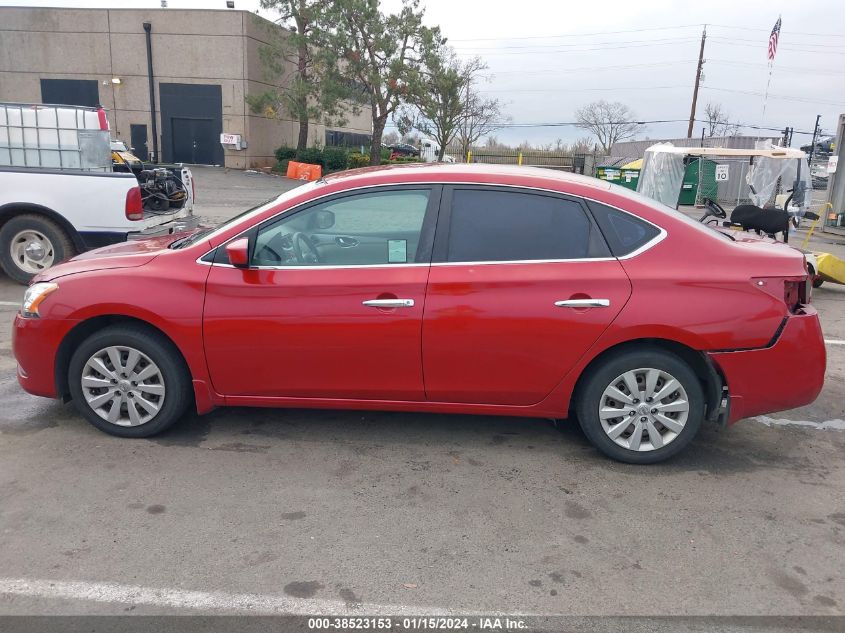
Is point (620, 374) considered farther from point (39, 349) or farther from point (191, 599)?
point (39, 349)

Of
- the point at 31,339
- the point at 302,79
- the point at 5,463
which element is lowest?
the point at 5,463

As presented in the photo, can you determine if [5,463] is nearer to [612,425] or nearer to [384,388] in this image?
[384,388]

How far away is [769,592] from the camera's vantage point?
9.66ft

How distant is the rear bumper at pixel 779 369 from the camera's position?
3873 millimetres

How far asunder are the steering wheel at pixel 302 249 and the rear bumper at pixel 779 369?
2.41 metres

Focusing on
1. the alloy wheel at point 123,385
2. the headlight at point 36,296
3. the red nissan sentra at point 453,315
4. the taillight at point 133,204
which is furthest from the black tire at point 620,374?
the taillight at point 133,204

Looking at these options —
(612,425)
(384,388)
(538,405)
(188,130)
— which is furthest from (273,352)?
(188,130)

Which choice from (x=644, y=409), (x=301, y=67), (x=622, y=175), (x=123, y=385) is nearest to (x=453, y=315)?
(x=644, y=409)

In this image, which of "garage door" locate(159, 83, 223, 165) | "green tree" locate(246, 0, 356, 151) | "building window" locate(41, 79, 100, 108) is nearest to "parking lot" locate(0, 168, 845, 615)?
"green tree" locate(246, 0, 356, 151)

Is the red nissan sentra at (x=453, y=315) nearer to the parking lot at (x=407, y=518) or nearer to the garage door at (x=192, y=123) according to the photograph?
the parking lot at (x=407, y=518)

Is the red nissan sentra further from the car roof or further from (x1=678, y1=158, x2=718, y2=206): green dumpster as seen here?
(x1=678, y1=158, x2=718, y2=206): green dumpster

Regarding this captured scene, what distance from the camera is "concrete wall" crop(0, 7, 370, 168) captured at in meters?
32.7

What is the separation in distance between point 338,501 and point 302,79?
3284 centimetres

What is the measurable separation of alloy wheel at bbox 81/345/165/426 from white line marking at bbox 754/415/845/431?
416 cm
